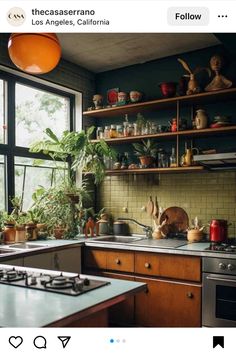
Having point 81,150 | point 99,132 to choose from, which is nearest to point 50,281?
point 81,150

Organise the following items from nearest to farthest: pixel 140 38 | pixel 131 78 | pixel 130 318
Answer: pixel 130 318 → pixel 140 38 → pixel 131 78

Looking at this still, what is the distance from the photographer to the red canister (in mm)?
3062

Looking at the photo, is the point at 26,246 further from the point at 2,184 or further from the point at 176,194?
the point at 176,194

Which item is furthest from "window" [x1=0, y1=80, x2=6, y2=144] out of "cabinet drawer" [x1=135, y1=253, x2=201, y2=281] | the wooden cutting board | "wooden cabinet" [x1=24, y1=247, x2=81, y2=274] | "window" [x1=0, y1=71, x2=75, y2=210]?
the wooden cutting board

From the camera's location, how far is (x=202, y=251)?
9.02ft

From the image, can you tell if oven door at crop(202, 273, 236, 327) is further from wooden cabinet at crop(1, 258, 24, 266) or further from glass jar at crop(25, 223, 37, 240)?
glass jar at crop(25, 223, 37, 240)

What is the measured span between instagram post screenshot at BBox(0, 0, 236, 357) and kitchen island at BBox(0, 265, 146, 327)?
0.35 meters

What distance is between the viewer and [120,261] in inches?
124

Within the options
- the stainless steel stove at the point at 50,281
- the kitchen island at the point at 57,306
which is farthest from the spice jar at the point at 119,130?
the kitchen island at the point at 57,306

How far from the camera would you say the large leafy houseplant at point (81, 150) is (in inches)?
144
